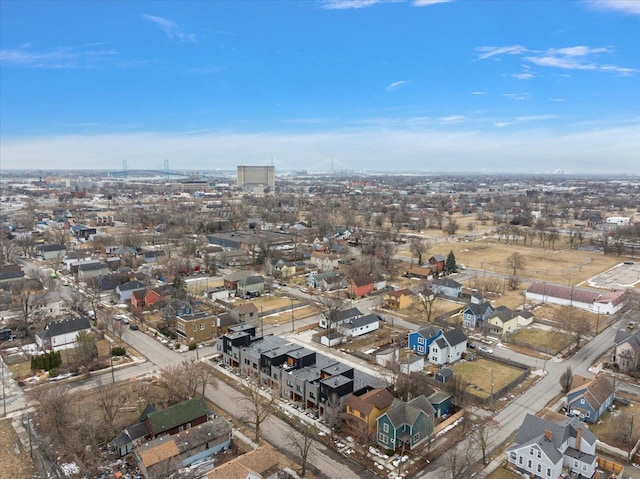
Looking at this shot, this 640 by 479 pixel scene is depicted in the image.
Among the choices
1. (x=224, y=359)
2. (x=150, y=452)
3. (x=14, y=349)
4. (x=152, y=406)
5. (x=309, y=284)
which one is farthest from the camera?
(x=309, y=284)

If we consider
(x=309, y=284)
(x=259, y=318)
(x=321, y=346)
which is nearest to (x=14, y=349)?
(x=259, y=318)

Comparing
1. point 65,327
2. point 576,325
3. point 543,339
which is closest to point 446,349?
point 543,339

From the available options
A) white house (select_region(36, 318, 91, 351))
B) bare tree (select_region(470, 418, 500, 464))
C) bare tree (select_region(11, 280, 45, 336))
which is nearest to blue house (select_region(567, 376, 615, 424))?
bare tree (select_region(470, 418, 500, 464))

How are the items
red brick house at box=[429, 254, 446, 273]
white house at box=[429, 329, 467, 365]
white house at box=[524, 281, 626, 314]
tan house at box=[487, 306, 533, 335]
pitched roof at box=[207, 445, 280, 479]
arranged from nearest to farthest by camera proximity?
pitched roof at box=[207, 445, 280, 479]
white house at box=[429, 329, 467, 365]
tan house at box=[487, 306, 533, 335]
white house at box=[524, 281, 626, 314]
red brick house at box=[429, 254, 446, 273]

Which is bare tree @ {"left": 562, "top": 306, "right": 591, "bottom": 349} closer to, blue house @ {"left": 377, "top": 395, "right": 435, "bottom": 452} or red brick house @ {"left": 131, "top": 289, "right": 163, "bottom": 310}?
blue house @ {"left": 377, "top": 395, "right": 435, "bottom": 452}

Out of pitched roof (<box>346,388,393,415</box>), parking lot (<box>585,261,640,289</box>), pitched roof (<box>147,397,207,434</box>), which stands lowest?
parking lot (<box>585,261,640,289</box>)

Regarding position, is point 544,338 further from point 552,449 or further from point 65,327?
point 65,327

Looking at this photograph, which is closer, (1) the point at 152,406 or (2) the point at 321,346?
(1) the point at 152,406

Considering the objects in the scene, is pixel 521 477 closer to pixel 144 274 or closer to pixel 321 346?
pixel 321 346
